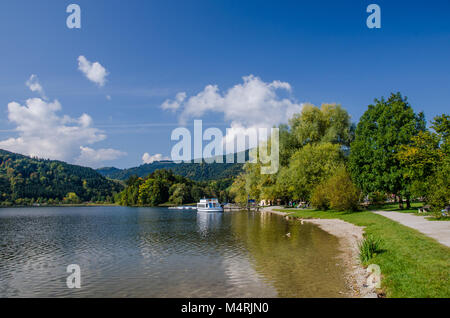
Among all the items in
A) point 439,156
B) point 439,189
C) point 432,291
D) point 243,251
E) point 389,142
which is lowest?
point 243,251

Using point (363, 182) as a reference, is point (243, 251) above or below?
below

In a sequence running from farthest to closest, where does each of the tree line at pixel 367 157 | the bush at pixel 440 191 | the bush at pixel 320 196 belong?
the bush at pixel 320 196 < the tree line at pixel 367 157 < the bush at pixel 440 191

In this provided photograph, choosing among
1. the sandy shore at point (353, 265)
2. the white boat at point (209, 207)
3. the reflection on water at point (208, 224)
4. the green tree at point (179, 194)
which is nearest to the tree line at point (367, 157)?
the sandy shore at point (353, 265)

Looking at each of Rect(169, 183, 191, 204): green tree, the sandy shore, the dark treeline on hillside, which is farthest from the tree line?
the dark treeline on hillside

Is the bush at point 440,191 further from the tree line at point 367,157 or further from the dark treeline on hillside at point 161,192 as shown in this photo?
the dark treeline on hillside at point 161,192

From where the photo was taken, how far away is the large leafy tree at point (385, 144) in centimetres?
3909

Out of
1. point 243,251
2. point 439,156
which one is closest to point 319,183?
point 439,156

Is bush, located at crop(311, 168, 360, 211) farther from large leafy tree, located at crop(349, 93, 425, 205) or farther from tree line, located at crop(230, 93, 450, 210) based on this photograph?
large leafy tree, located at crop(349, 93, 425, 205)

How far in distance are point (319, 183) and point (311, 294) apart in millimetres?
39207

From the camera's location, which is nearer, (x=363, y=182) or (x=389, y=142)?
(x=389, y=142)

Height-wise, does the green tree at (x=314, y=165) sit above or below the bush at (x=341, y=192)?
above

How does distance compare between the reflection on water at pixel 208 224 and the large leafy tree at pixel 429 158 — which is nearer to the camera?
the large leafy tree at pixel 429 158
